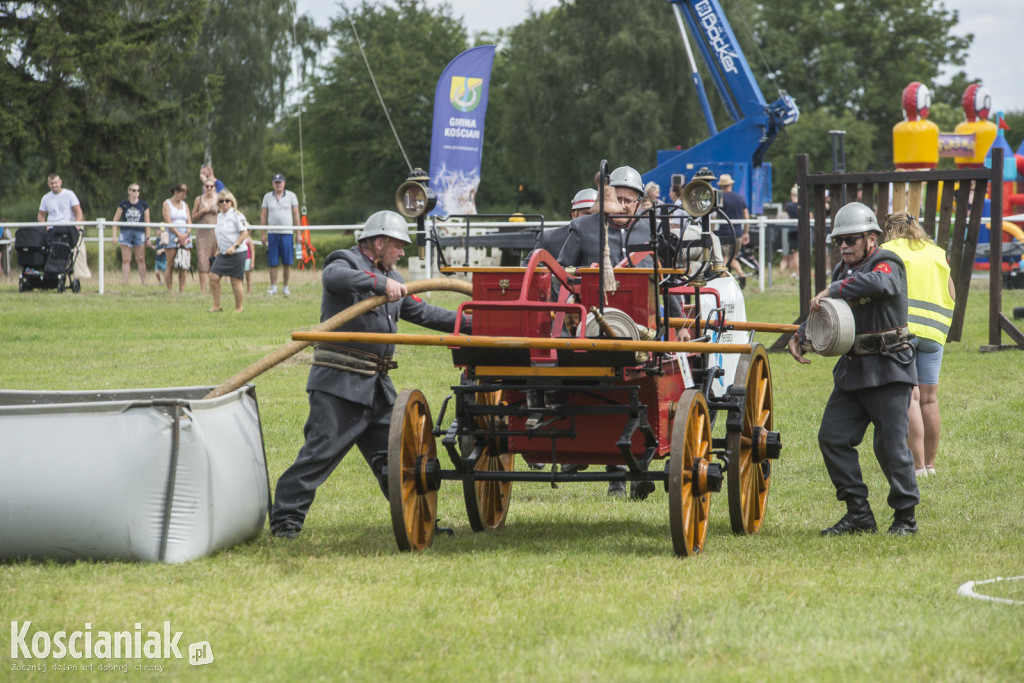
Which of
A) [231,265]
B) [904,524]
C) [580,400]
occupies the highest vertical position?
[231,265]

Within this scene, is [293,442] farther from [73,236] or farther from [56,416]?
[73,236]

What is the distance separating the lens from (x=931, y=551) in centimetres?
663

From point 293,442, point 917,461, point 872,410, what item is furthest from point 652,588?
point 293,442

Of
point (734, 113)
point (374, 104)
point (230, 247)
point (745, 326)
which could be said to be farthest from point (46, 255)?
point (374, 104)

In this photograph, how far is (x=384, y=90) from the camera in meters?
63.0

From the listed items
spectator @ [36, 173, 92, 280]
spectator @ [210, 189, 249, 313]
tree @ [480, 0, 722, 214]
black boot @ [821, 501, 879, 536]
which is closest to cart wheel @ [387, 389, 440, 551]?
black boot @ [821, 501, 879, 536]

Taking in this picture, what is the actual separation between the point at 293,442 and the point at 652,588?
16.9ft

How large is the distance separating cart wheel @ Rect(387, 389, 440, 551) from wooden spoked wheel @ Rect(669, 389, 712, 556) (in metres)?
1.25

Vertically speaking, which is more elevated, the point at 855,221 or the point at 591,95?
the point at 591,95

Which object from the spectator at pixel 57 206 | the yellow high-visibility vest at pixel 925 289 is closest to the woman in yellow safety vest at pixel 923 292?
the yellow high-visibility vest at pixel 925 289

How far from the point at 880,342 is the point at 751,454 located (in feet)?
3.29

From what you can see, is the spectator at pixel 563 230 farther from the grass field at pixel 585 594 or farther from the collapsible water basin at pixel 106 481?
the collapsible water basin at pixel 106 481

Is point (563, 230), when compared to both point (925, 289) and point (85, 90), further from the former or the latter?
point (85, 90)

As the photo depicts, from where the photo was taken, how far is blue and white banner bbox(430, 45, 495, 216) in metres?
21.0
